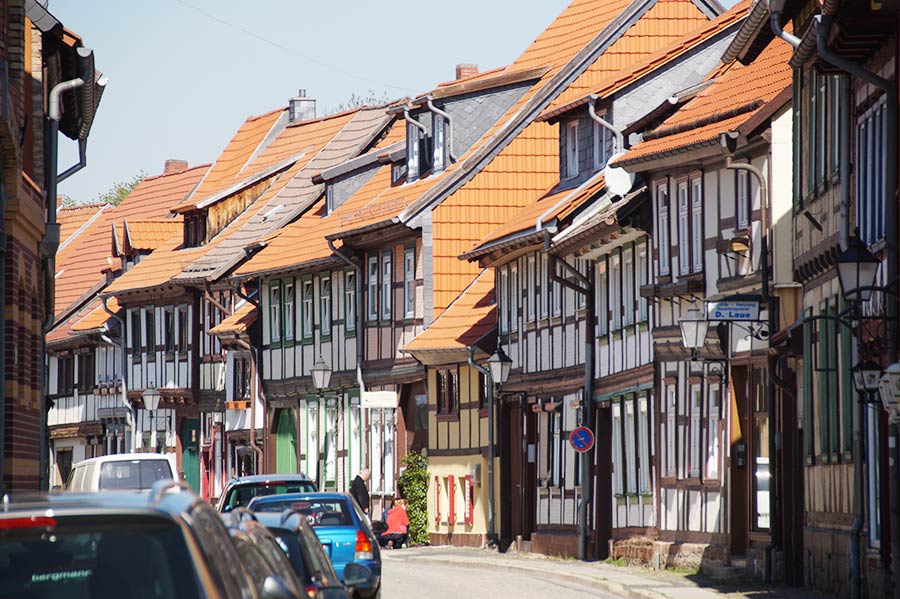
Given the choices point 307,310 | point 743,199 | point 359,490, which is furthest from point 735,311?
point 307,310

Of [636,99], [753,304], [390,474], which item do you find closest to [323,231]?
[390,474]

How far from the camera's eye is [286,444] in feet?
176

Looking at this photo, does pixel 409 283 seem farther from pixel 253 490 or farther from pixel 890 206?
pixel 890 206

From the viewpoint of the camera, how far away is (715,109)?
28.7 m

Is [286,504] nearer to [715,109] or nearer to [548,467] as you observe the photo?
[715,109]

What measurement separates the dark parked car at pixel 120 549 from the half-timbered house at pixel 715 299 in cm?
1831

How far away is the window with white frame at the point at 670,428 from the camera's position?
3053 cm

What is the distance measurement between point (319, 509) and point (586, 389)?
15950mm

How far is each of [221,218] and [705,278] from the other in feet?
115

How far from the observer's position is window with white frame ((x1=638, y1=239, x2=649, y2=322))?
104 ft

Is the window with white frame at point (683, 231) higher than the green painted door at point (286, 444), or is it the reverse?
the window with white frame at point (683, 231)

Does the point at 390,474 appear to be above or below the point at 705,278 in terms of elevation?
below

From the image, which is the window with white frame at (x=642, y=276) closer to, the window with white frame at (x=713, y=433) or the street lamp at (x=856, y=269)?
the window with white frame at (x=713, y=433)

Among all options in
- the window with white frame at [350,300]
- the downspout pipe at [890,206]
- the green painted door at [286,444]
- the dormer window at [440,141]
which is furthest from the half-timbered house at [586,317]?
the green painted door at [286,444]
